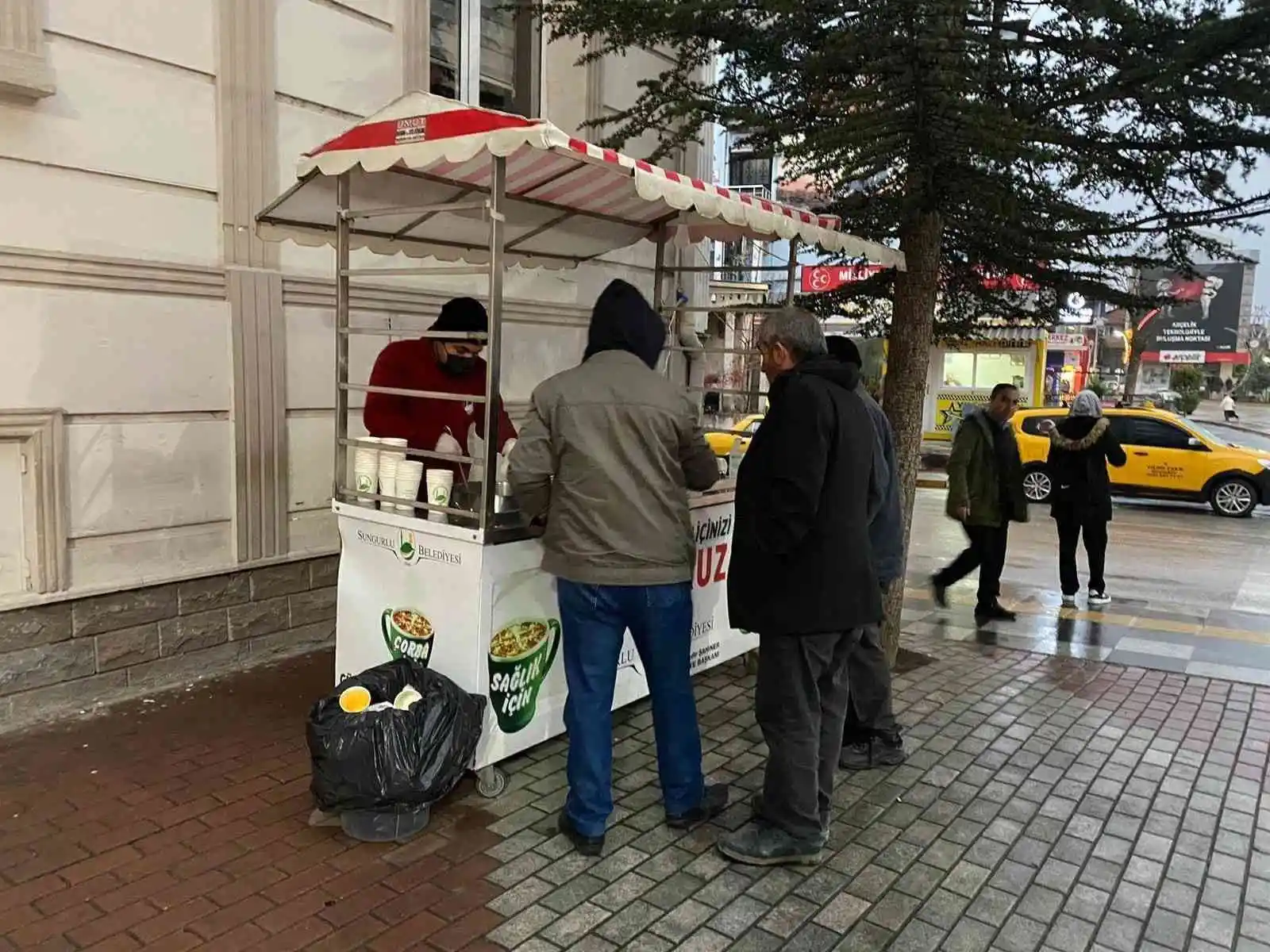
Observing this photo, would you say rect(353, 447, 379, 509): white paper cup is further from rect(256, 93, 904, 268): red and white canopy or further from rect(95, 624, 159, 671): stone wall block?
rect(95, 624, 159, 671): stone wall block

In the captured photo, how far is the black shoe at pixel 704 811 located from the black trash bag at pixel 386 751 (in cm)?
85

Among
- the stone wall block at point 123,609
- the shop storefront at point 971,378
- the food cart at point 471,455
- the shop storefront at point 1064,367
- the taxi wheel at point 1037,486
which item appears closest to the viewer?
the food cart at point 471,455

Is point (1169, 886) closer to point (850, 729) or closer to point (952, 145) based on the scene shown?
point (850, 729)

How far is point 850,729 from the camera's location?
4371mm

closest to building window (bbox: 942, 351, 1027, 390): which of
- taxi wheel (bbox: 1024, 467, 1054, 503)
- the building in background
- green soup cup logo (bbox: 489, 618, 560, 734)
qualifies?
taxi wheel (bbox: 1024, 467, 1054, 503)

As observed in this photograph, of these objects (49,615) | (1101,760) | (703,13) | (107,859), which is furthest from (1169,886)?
(49,615)

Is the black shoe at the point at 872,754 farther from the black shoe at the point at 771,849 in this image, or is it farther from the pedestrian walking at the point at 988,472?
the pedestrian walking at the point at 988,472

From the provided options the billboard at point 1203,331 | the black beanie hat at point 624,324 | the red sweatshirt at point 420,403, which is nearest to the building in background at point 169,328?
the red sweatshirt at point 420,403

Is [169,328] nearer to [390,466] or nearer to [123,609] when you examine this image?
[123,609]

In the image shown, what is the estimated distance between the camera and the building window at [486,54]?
643 centimetres

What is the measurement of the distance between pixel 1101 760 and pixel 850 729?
1.24 m

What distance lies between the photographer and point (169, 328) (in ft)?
15.8

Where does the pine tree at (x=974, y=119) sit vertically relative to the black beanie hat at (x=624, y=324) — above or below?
above

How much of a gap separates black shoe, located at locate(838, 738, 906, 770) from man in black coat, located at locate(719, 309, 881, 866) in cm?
80
